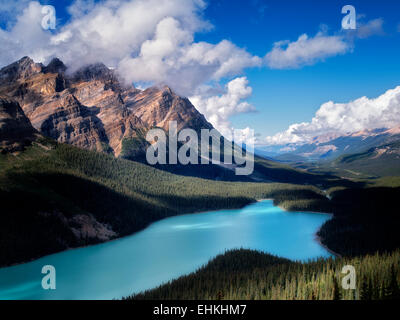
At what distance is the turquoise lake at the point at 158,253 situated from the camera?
5294 cm

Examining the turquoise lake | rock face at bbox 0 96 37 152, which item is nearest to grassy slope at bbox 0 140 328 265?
rock face at bbox 0 96 37 152

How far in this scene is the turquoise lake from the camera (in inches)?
2084

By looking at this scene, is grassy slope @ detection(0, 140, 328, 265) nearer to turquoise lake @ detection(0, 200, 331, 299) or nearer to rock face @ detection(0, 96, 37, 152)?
rock face @ detection(0, 96, 37, 152)

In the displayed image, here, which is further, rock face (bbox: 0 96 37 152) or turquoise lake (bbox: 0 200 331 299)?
rock face (bbox: 0 96 37 152)

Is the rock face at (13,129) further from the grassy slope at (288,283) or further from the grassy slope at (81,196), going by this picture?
the grassy slope at (288,283)

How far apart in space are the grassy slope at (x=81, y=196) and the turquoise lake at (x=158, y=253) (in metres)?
5.06

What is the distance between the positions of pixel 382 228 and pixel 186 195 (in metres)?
87.7

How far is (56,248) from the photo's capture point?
230 ft

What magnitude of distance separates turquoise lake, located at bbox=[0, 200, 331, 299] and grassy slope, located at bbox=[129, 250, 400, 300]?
1088 cm

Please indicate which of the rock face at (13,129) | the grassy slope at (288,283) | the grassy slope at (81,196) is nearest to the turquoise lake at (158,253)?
the grassy slope at (81,196)

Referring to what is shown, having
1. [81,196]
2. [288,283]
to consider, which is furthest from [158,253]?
[288,283]

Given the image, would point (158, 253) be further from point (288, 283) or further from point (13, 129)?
point (13, 129)
